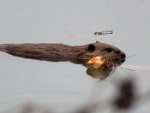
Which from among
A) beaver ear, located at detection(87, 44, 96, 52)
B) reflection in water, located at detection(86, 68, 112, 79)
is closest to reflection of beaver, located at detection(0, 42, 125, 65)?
beaver ear, located at detection(87, 44, 96, 52)

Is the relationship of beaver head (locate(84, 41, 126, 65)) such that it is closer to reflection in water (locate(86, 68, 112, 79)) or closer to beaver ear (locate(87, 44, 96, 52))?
beaver ear (locate(87, 44, 96, 52))

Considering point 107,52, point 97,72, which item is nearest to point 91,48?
point 107,52

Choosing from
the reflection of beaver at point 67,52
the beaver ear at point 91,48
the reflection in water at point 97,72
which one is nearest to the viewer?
the reflection in water at point 97,72

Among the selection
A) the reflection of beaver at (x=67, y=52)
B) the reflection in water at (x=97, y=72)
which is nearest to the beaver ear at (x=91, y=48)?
the reflection of beaver at (x=67, y=52)

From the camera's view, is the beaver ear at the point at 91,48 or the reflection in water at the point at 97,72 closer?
the reflection in water at the point at 97,72

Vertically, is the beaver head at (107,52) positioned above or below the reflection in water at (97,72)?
above

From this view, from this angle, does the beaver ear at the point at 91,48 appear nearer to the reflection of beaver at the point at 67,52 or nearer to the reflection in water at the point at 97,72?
the reflection of beaver at the point at 67,52

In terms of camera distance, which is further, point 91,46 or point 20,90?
point 91,46

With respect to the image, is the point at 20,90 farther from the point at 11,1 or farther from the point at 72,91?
the point at 11,1

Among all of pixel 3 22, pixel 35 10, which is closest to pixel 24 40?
pixel 3 22
